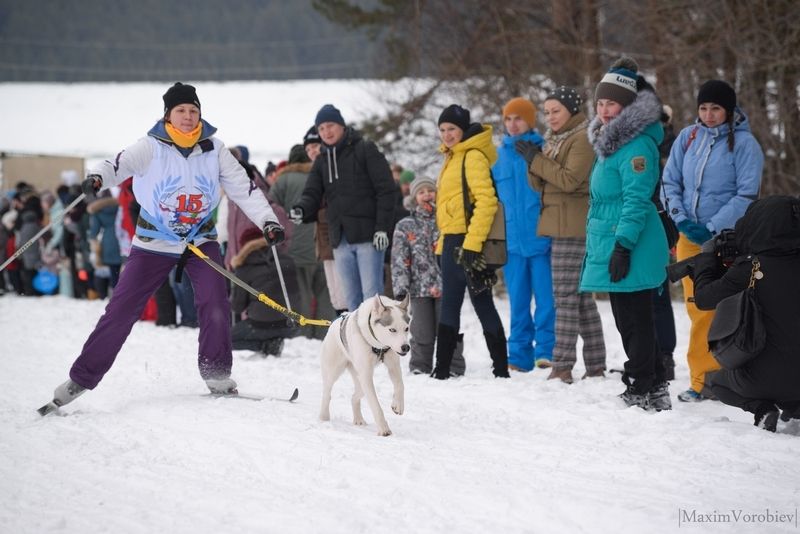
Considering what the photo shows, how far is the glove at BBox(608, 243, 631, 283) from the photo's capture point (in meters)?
5.70

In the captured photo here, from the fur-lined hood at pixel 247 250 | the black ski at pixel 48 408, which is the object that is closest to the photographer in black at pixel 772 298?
the black ski at pixel 48 408

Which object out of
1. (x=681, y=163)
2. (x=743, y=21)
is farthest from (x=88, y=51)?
(x=681, y=163)

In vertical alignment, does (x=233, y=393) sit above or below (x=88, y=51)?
below

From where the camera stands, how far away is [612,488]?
13.4 ft

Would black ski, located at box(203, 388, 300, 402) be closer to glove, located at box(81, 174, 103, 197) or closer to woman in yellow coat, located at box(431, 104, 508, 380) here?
woman in yellow coat, located at box(431, 104, 508, 380)

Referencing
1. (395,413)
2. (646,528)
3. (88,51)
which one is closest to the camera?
(646,528)

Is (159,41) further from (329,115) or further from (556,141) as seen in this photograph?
(556,141)

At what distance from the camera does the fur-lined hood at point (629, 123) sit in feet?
19.1

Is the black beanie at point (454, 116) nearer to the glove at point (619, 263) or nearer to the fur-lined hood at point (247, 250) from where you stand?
the glove at point (619, 263)

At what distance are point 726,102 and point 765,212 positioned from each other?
129 centimetres

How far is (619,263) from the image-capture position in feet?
18.7

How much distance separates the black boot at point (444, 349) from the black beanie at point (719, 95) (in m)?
2.59

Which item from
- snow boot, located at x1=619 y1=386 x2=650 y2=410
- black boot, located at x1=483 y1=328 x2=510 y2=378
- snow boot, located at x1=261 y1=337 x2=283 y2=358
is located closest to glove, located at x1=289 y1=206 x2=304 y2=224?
snow boot, located at x1=261 y1=337 x2=283 y2=358

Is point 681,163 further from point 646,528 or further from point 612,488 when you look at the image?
point 646,528
